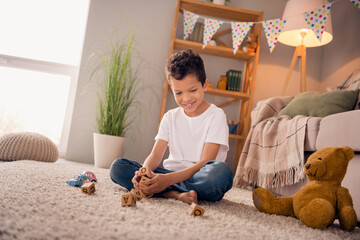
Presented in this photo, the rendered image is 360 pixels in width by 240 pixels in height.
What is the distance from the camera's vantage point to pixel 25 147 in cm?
204

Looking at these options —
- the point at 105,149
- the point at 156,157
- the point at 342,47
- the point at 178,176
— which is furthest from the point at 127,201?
the point at 342,47

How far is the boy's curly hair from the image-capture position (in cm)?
129

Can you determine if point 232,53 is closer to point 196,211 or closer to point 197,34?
point 197,34

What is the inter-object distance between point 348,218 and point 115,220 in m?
0.68

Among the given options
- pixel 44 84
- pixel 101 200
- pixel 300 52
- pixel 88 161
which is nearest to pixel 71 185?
pixel 101 200

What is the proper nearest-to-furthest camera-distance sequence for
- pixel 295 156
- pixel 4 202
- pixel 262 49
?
pixel 4 202 < pixel 295 156 < pixel 262 49

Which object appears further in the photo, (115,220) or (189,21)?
(189,21)

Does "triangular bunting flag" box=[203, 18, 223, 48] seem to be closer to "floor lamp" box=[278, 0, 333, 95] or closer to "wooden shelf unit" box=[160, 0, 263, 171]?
"wooden shelf unit" box=[160, 0, 263, 171]

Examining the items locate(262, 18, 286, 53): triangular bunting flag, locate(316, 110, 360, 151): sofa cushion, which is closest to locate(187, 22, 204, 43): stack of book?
locate(262, 18, 286, 53): triangular bunting flag

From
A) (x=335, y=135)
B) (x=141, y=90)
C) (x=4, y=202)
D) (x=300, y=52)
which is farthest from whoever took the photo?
(x=141, y=90)

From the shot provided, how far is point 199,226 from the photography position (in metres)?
0.73

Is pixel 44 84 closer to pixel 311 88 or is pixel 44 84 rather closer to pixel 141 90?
pixel 141 90

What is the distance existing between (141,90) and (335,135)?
2.01 meters

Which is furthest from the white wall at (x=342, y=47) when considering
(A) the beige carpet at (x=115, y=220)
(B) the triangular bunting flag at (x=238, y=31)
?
(A) the beige carpet at (x=115, y=220)
